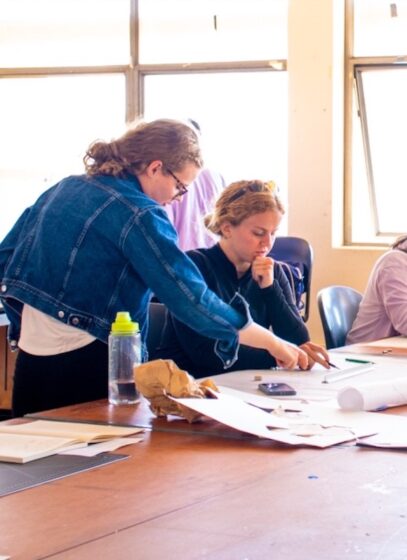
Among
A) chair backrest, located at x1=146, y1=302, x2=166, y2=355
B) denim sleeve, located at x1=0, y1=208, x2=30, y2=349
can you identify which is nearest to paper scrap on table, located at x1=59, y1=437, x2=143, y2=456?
denim sleeve, located at x1=0, y1=208, x2=30, y2=349

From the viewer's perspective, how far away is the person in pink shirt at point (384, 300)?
3.77m

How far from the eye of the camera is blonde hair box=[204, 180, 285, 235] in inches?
122

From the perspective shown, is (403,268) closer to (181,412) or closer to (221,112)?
(181,412)

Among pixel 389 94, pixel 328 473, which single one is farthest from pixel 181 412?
pixel 389 94

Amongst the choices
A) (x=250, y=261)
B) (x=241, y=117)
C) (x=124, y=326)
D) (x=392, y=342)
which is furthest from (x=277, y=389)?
(x=241, y=117)

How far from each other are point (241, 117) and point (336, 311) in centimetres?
229

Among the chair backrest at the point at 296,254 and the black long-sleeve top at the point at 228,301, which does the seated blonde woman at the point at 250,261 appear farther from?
the chair backrest at the point at 296,254

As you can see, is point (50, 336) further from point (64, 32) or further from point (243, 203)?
point (64, 32)

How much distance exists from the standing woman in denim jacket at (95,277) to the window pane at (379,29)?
3.42 meters

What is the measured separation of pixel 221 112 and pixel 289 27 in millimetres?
681

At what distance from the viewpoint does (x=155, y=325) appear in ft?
10.5

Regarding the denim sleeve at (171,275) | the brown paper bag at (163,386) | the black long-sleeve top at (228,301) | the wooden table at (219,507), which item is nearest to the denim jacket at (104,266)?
the denim sleeve at (171,275)

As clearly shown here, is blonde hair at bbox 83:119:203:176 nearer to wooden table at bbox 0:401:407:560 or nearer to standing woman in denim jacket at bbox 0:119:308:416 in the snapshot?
standing woman in denim jacket at bbox 0:119:308:416

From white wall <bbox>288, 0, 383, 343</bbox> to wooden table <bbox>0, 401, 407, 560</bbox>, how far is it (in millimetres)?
3737
